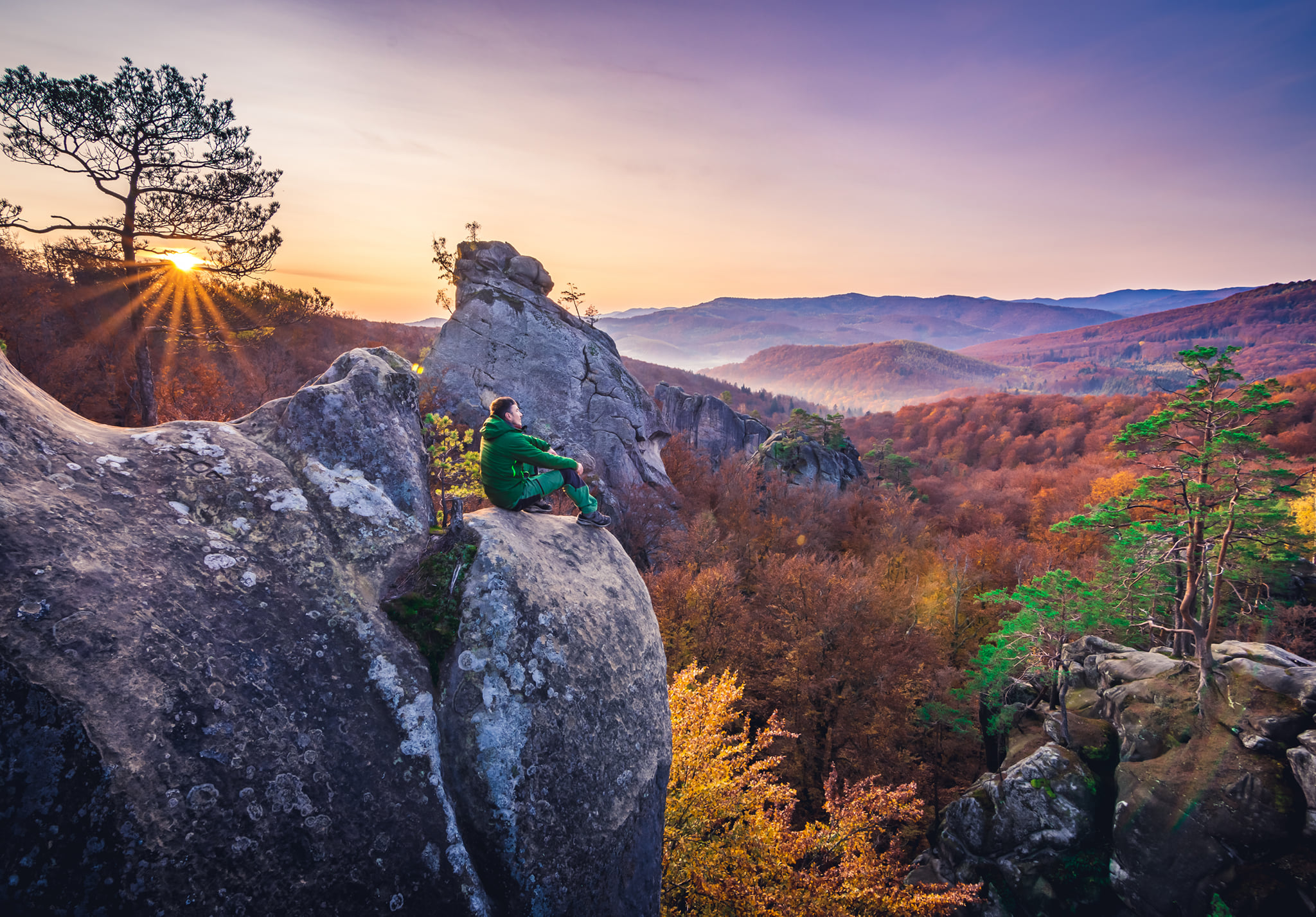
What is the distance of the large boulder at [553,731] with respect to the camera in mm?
4543

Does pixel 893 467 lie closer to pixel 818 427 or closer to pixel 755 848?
pixel 818 427

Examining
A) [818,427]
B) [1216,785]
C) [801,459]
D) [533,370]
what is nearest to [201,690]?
[1216,785]

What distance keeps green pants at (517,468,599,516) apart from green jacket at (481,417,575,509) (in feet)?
0.37

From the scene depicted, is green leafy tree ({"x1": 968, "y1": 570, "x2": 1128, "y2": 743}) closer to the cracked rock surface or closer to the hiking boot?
the hiking boot

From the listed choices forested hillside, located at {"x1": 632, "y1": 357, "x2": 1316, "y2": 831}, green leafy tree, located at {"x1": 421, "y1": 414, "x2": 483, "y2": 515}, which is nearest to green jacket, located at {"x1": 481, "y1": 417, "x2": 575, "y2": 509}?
green leafy tree, located at {"x1": 421, "y1": 414, "x2": 483, "y2": 515}

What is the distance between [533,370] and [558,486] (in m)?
21.0

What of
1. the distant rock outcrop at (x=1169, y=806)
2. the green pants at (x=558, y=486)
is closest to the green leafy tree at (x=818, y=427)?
the distant rock outcrop at (x=1169, y=806)

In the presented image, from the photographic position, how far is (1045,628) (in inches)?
698

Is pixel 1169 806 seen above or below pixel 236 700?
below

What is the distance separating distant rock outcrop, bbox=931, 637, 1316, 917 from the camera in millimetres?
10031

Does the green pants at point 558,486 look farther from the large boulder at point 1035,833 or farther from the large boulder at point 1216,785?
the large boulder at point 1216,785

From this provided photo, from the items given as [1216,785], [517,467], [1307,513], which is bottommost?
[1216,785]

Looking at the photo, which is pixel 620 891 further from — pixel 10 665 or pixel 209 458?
pixel 209 458

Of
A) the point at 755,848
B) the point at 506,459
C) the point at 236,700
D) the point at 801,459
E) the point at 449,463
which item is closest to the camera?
the point at 236,700
